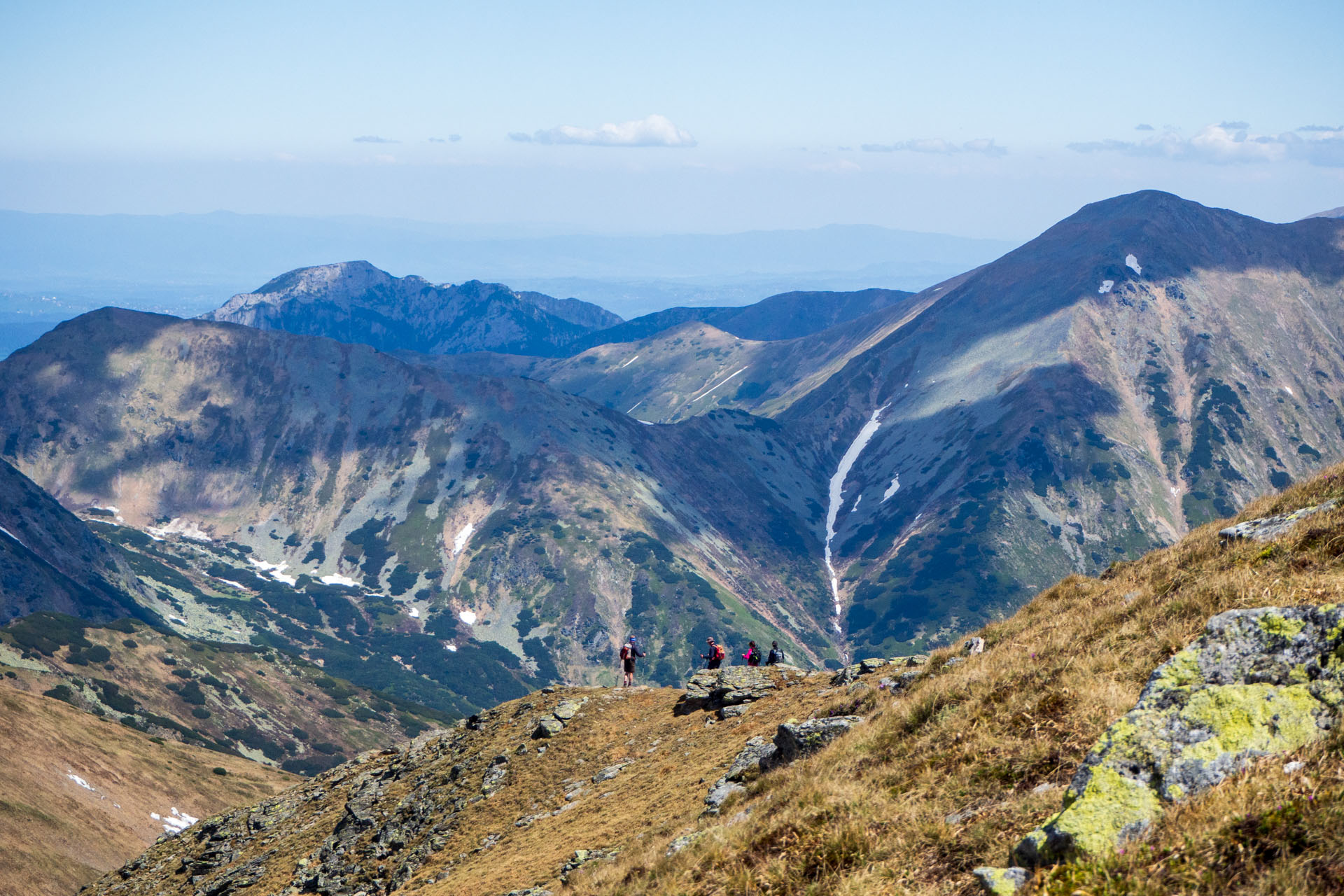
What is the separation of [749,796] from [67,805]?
3112 inches

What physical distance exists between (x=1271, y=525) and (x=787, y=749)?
11599mm

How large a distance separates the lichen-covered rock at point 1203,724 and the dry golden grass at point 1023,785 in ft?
1.13

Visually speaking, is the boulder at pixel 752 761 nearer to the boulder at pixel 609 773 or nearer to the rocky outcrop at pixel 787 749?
the rocky outcrop at pixel 787 749

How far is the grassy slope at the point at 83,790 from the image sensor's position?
64.4 metres

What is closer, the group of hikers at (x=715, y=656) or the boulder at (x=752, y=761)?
the boulder at (x=752, y=761)

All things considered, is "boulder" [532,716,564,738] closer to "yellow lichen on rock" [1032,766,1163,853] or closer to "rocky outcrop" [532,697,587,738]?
"rocky outcrop" [532,697,587,738]

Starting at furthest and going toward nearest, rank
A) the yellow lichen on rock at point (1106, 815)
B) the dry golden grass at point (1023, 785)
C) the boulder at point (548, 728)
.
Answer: the boulder at point (548, 728)
the yellow lichen on rock at point (1106, 815)
the dry golden grass at point (1023, 785)

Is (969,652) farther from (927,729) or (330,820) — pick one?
(330,820)

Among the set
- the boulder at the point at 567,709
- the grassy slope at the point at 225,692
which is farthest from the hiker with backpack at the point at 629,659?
the grassy slope at the point at 225,692

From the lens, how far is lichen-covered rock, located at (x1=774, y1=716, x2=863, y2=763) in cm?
2020

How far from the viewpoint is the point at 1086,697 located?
556 inches

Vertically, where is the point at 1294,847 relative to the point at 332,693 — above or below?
above

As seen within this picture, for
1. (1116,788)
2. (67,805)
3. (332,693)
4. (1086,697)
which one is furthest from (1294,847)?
(332,693)

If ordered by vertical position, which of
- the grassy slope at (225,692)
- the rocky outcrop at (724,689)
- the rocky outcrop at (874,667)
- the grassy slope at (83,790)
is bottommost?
the grassy slope at (225,692)
